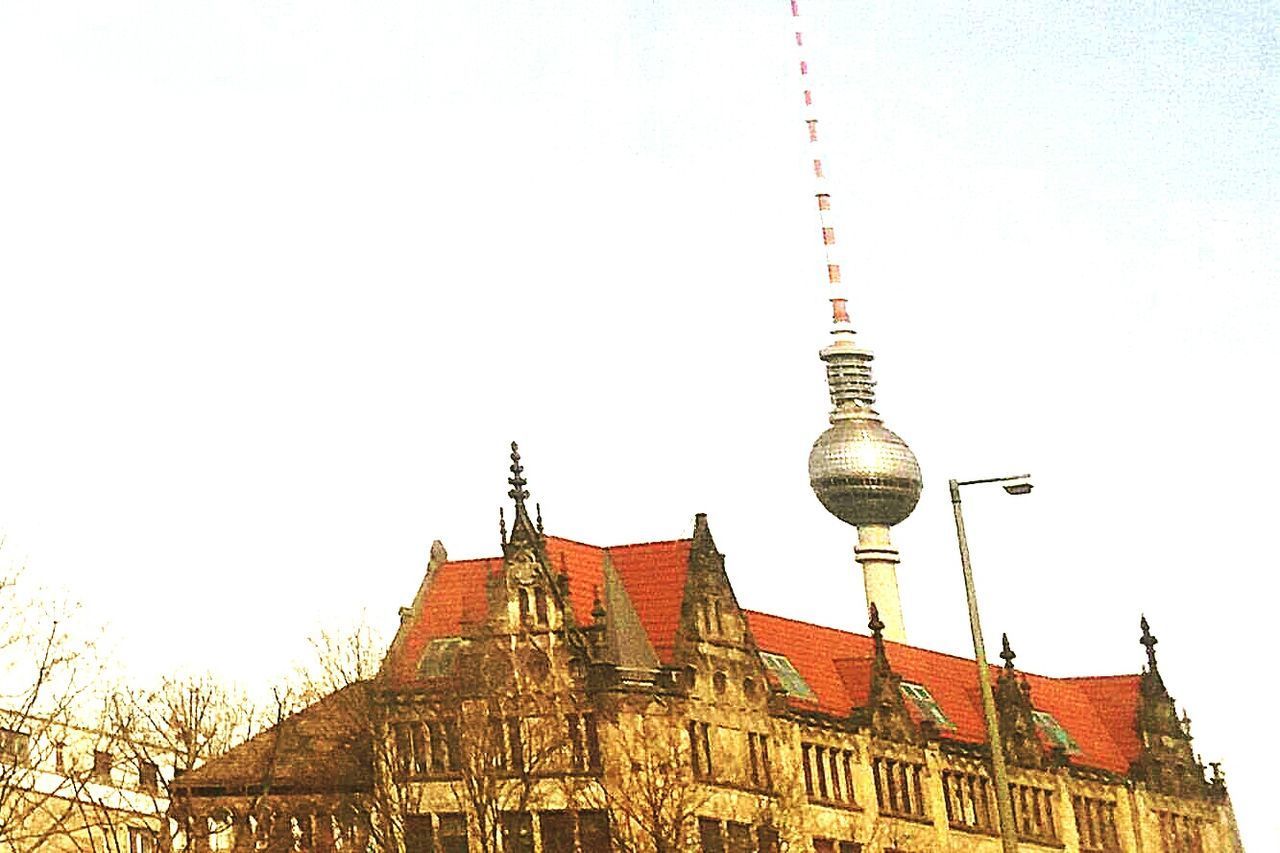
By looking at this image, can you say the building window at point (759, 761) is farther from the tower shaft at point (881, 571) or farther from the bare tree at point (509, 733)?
the tower shaft at point (881, 571)

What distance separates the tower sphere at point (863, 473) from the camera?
7505 inches

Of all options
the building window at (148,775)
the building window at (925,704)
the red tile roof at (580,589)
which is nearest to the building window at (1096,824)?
the building window at (925,704)

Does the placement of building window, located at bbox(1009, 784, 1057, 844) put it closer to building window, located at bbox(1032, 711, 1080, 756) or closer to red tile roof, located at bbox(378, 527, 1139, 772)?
red tile roof, located at bbox(378, 527, 1139, 772)

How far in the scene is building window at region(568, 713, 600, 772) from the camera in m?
97.0

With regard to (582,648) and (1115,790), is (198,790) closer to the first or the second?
(582,648)

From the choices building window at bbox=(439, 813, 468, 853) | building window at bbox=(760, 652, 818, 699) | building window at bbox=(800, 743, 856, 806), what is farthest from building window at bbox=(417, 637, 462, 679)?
building window at bbox=(800, 743, 856, 806)

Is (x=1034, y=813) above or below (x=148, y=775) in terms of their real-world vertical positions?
above

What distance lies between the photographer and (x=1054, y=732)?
130125 mm

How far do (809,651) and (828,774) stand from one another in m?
11.0

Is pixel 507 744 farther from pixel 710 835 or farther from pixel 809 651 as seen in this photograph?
pixel 809 651

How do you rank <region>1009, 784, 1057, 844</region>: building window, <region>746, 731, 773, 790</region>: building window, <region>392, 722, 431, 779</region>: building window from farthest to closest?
1. <region>1009, 784, 1057, 844</region>: building window
2. <region>746, 731, 773, 790</region>: building window
3. <region>392, 722, 431, 779</region>: building window

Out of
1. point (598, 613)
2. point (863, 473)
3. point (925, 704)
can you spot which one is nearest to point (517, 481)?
point (598, 613)

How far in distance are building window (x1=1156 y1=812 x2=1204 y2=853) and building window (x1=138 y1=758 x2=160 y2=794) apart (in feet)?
167

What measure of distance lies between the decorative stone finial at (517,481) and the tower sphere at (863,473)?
9146 cm
